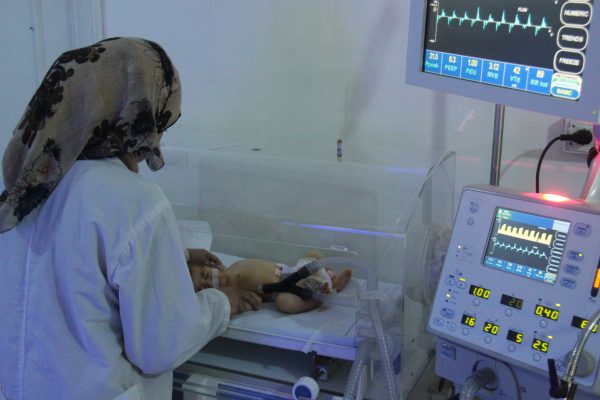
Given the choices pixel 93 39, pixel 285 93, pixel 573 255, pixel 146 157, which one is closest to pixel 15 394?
pixel 146 157

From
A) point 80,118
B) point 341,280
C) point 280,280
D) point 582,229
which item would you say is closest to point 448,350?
point 582,229

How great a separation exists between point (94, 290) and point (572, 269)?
2.76ft

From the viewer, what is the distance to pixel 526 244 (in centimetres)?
107

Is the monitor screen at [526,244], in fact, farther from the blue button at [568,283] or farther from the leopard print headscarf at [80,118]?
the leopard print headscarf at [80,118]

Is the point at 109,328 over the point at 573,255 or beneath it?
beneath

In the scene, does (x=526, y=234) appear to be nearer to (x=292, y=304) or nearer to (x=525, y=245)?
(x=525, y=245)

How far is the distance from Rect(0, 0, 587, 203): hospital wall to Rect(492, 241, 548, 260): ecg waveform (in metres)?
0.73

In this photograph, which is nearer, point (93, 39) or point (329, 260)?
point (329, 260)

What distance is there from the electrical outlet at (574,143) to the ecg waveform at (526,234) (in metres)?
0.70

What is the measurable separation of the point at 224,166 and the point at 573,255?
1.23 m

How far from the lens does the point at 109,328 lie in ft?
3.85

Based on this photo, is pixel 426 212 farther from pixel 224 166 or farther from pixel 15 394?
pixel 15 394

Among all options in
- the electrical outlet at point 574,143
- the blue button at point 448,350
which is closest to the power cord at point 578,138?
the electrical outlet at point 574,143

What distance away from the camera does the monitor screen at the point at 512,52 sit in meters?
0.96
